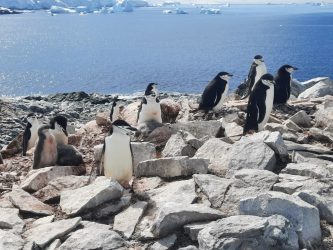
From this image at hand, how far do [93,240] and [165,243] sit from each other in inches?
29.3

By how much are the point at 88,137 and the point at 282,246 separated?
648cm

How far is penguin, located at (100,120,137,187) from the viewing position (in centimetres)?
712

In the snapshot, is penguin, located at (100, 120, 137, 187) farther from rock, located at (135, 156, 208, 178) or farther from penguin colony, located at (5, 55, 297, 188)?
rock, located at (135, 156, 208, 178)

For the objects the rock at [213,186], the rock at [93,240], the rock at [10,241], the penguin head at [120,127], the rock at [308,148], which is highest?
the penguin head at [120,127]

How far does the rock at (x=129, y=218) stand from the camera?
5480 millimetres

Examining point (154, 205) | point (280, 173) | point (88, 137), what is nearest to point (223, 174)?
point (280, 173)

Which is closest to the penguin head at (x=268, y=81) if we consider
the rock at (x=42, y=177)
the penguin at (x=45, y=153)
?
the penguin at (x=45, y=153)

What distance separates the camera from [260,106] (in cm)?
959

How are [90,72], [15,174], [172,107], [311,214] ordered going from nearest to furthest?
[311,214] → [15,174] → [172,107] → [90,72]

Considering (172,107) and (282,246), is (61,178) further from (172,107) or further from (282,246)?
(172,107)

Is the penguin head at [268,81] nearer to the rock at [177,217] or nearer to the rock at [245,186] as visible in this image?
the rock at [245,186]

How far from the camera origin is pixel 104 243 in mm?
5191

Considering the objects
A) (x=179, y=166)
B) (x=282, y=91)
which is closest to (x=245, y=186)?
(x=179, y=166)

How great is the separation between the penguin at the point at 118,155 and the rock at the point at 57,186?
1.30 feet
